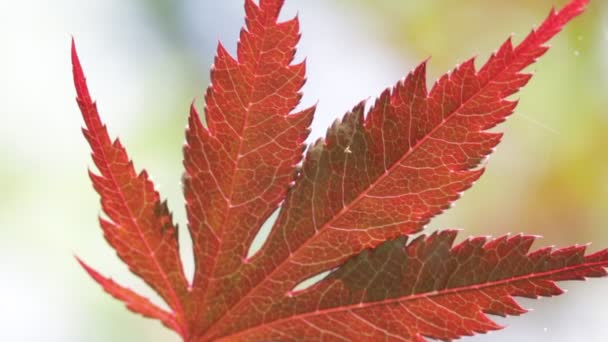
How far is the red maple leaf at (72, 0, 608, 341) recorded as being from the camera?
35 cm

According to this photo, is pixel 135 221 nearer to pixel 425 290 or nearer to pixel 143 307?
pixel 143 307

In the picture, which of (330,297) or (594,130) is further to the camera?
(594,130)

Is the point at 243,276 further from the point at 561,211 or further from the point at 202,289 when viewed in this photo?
the point at 561,211

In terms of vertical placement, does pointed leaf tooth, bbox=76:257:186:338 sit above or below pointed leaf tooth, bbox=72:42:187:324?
below

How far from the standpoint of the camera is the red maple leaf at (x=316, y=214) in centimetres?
35

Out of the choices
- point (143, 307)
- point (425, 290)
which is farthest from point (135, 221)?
point (425, 290)

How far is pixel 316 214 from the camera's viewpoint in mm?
381

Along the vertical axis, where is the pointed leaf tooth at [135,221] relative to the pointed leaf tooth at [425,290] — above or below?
above

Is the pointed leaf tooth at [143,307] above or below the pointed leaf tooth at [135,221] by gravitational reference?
below

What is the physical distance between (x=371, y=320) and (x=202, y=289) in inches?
4.0

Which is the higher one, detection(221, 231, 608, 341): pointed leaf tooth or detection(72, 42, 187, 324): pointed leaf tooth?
detection(72, 42, 187, 324): pointed leaf tooth

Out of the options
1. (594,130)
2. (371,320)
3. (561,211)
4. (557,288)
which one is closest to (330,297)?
(371,320)

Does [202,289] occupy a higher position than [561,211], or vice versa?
[561,211]

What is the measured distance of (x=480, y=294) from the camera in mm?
375
